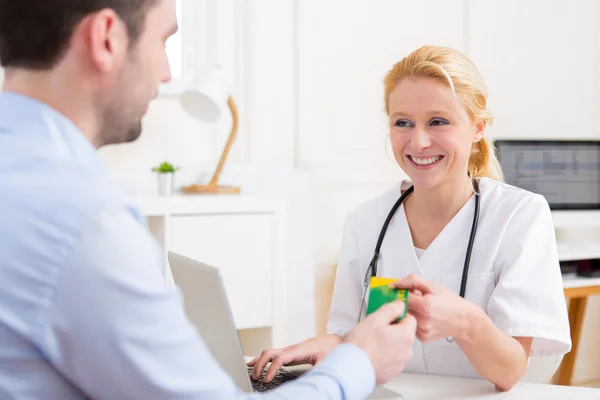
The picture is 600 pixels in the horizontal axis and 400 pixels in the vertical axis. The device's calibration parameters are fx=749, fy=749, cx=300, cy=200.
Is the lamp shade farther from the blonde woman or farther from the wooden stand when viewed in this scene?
the blonde woman

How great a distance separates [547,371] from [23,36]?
1532mm

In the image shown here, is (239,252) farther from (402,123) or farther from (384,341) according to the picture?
(384,341)

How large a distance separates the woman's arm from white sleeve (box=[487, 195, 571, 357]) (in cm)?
9

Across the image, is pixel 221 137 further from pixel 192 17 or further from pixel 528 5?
pixel 528 5

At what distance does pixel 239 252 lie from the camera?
2.72 m

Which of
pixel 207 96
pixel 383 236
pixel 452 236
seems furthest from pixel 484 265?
pixel 207 96

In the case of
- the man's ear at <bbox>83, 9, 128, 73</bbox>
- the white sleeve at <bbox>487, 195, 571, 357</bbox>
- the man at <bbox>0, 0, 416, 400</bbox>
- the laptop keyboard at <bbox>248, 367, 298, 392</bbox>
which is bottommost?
the laptop keyboard at <bbox>248, 367, 298, 392</bbox>

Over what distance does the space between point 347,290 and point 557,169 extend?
210 centimetres

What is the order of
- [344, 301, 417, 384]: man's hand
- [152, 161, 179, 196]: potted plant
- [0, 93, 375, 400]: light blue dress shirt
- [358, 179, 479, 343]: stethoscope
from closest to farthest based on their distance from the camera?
[0, 93, 375, 400]: light blue dress shirt
[344, 301, 417, 384]: man's hand
[358, 179, 479, 343]: stethoscope
[152, 161, 179, 196]: potted plant

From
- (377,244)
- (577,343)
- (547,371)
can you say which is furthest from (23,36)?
(577,343)

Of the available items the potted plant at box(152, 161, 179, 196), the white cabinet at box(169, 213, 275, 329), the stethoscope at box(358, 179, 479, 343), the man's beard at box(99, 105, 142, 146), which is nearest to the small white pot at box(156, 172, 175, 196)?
the potted plant at box(152, 161, 179, 196)

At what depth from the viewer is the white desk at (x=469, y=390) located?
1.35 m

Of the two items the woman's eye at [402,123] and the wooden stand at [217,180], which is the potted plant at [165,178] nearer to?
the wooden stand at [217,180]

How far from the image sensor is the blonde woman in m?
1.58
